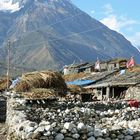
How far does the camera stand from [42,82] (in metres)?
38.5

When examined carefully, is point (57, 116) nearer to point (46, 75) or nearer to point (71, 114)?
point (71, 114)

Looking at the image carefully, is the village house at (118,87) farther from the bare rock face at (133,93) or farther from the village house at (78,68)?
the village house at (78,68)

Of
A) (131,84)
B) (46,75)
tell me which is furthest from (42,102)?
(131,84)

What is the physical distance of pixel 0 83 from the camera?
77500mm

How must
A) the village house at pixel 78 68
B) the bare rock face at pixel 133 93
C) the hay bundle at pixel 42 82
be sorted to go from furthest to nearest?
the village house at pixel 78 68 < the bare rock face at pixel 133 93 < the hay bundle at pixel 42 82

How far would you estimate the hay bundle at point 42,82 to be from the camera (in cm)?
3856

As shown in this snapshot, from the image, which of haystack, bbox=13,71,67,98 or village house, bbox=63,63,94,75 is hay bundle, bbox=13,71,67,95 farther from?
village house, bbox=63,63,94,75

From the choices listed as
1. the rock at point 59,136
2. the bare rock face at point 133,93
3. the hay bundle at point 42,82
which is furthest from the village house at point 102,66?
the rock at point 59,136

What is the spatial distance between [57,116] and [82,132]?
299 inches

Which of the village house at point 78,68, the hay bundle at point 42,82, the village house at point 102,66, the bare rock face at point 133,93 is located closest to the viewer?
the hay bundle at point 42,82

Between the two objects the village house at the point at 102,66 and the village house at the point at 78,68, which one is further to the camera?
the village house at the point at 78,68

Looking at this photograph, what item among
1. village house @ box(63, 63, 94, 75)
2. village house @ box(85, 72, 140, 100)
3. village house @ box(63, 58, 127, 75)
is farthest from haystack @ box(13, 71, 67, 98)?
village house @ box(63, 63, 94, 75)

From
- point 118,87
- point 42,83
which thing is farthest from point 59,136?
point 118,87

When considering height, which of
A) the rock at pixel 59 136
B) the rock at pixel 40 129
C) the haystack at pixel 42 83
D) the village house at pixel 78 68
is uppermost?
the village house at pixel 78 68
